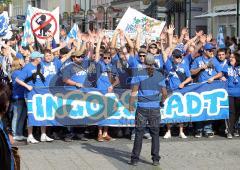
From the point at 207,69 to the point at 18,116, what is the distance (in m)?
3.70

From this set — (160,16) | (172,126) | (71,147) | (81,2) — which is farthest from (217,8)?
(81,2)

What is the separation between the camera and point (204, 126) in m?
10.7

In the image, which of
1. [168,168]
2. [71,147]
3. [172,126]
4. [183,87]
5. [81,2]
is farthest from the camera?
[81,2]

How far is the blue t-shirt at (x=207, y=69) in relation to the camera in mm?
10469

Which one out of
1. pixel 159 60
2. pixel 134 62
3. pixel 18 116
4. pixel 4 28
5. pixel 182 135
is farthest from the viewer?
pixel 4 28

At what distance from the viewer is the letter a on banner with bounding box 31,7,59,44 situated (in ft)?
49.6

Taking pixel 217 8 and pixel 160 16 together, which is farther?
pixel 160 16

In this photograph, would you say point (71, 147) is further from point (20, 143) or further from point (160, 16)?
point (160, 16)

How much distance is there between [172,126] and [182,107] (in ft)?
2.80

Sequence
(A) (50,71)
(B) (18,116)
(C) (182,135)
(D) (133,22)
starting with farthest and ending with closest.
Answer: (D) (133,22), (C) (182,135), (B) (18,116), (A) (50,71)

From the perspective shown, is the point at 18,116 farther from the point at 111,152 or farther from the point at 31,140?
the point at 111,152

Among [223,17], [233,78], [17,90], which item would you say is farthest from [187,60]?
[223,17]

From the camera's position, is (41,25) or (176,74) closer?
(176,74)

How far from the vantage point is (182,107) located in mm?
10422
